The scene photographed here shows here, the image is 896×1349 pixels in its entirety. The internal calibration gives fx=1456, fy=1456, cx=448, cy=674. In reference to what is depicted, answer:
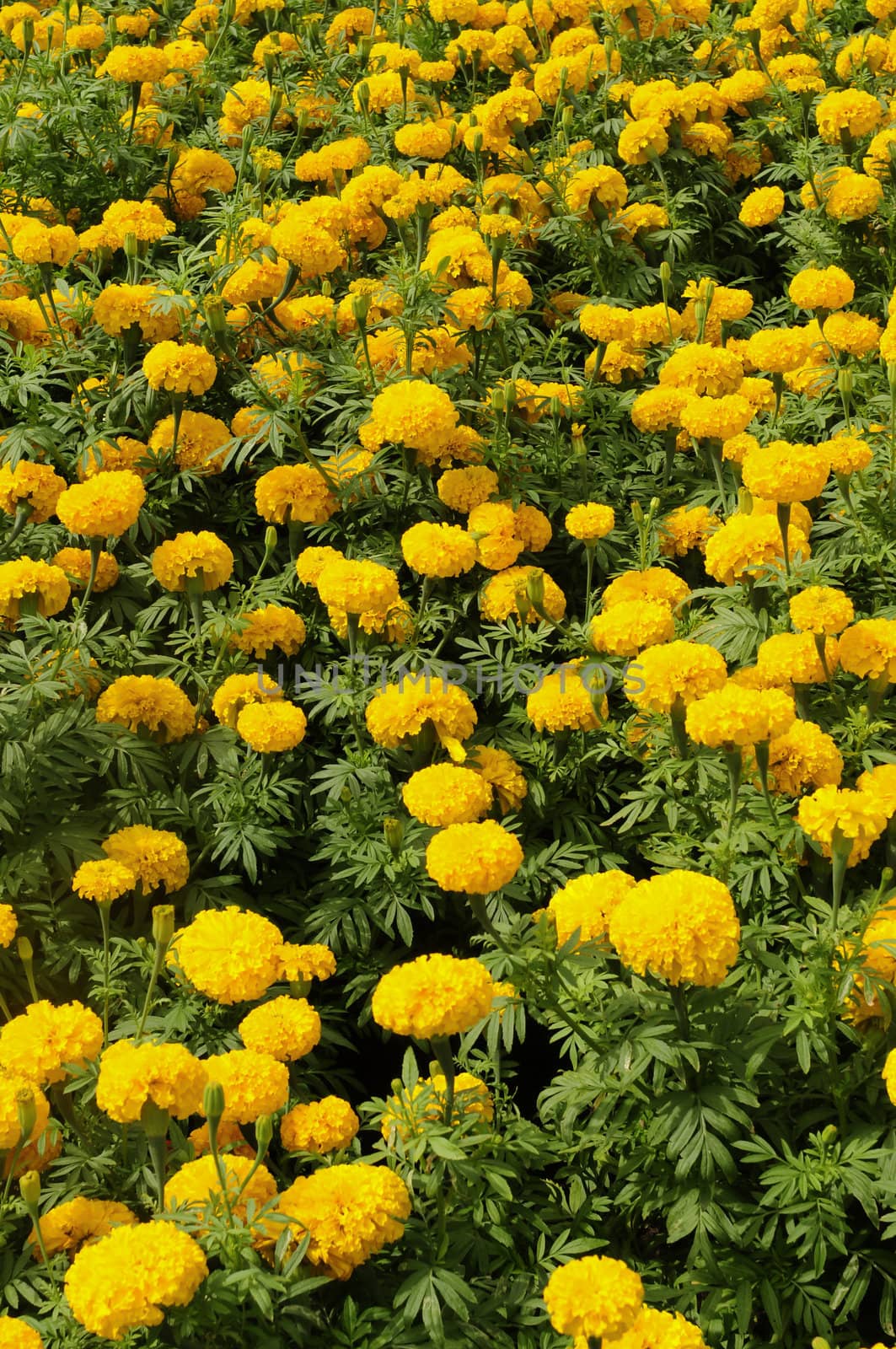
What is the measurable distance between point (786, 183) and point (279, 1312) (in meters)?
4.41

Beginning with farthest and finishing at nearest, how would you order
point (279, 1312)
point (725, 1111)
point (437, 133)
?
point (437, 133) < point (725, 1111) < point (279, 1312)

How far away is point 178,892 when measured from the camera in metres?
3.23

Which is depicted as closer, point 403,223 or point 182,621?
point 182,621

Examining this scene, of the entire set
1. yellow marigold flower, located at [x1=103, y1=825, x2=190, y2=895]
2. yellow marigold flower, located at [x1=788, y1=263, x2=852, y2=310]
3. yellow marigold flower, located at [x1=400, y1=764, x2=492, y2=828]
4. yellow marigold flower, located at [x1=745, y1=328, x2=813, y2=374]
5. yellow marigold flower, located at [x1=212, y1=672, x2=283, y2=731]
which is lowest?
yellow marigold flower, located at [x1=103, y1=825, x2=190, y2=895]

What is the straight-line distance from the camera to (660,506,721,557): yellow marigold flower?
3783mm

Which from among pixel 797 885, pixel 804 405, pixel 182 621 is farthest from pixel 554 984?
pixel 804 405

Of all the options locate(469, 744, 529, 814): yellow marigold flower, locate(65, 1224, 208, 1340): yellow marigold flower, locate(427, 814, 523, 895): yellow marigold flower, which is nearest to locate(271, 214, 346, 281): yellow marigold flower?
locate(469, 744, 529, 814): yellow marigold flower

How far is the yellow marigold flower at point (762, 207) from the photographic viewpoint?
475 centimetres

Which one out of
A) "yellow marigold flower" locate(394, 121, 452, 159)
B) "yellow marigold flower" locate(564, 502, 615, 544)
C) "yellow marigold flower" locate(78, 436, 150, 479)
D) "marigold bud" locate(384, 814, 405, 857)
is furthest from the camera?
"yellow marigold flower" locate(394, 121, 452, 159)

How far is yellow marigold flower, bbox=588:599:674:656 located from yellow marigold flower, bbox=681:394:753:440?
0.68 metres

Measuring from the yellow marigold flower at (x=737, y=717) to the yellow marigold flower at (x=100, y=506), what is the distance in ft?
4.60

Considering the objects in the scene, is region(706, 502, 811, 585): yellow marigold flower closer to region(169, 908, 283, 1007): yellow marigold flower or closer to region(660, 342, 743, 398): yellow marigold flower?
region(660, 342, 743, 398): yellow marigold flower

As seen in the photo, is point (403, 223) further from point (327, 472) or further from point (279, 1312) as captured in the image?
point (279, 1312)

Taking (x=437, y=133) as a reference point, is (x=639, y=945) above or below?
below
